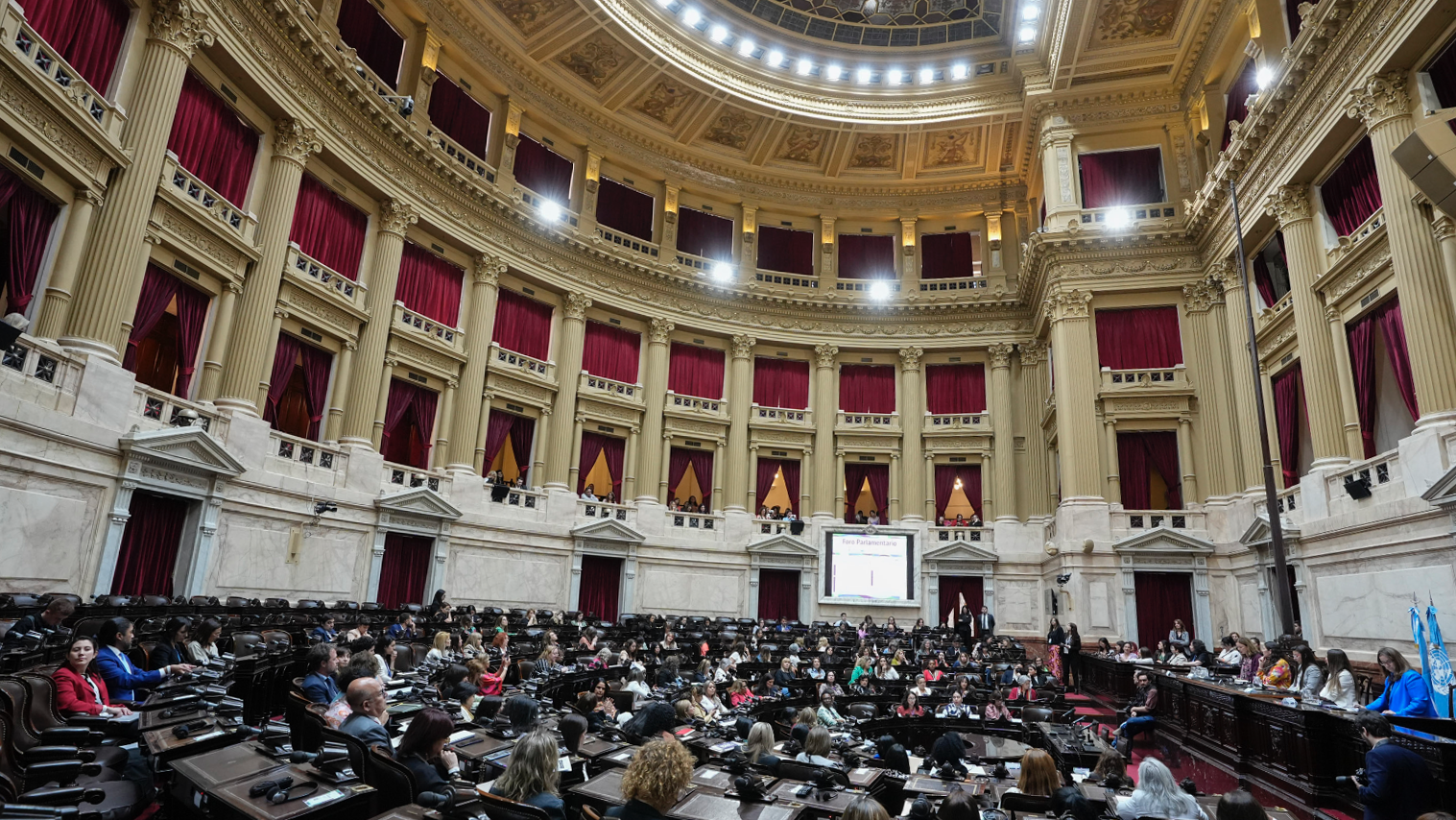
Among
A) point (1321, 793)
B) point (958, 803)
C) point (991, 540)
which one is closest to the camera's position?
point (958, 803)

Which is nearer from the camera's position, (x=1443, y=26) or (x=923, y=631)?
(x=1443, y=26)

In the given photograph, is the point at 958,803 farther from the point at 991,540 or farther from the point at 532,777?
the point at 991,540

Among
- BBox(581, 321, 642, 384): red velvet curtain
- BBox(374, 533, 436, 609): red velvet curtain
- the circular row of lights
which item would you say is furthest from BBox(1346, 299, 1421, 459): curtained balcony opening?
BBox(374, 533, 436, 609): red velvet curtain

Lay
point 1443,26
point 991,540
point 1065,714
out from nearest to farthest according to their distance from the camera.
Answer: point 1065,714
point 1443,26
point 991,540

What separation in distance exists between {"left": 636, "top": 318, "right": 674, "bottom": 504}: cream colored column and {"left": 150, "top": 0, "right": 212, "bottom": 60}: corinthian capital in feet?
47.8

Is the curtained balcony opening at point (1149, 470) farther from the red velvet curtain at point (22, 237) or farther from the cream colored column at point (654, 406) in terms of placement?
the red velvet curtain at point (22, 237)

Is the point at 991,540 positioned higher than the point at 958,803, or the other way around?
the point at 991,540

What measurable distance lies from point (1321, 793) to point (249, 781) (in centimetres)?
974

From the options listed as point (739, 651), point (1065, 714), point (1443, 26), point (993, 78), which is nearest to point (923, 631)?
point (739, 651)

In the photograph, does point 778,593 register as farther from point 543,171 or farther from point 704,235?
point 543,171

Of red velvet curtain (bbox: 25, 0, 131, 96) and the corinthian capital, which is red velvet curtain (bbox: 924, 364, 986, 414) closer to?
the corinthian capital

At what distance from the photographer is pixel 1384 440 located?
595 inches

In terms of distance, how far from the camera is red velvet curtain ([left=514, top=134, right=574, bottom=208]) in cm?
2427

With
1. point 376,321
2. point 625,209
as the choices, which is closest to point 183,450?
point 376,321
